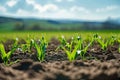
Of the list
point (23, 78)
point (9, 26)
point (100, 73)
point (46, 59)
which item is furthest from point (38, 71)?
point (9, 26)

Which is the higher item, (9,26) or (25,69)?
(25,69)

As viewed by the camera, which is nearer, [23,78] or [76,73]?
[23,78]

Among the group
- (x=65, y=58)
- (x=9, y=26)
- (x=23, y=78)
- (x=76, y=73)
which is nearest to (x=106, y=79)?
(x=76, y=73)

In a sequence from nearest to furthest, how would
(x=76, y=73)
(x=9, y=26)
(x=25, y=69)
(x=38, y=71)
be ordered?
(x=76, y=73), (x=38, y=71), (x=25, y=69), (x=9, y=26)

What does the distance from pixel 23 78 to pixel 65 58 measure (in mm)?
2286

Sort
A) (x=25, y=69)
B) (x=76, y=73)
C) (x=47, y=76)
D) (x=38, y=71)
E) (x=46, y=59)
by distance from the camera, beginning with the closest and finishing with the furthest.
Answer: (x=47, y=76) → (x=76, y=73) → (x=38, y=71) → (x=25, y=69) → (x=46, y=59)

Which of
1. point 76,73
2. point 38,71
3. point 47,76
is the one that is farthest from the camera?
point 38,71

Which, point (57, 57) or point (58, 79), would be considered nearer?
point (58, 79)

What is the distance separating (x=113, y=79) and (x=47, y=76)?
2.30 feet

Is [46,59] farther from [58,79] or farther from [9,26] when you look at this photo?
[9,26]

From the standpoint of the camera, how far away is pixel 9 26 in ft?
226

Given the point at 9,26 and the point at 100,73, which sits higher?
the point at 100,73

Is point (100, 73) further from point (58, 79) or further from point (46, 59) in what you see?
point (46, 59)

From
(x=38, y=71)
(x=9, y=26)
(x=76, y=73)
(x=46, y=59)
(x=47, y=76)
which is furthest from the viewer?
(x=9, y=26)
